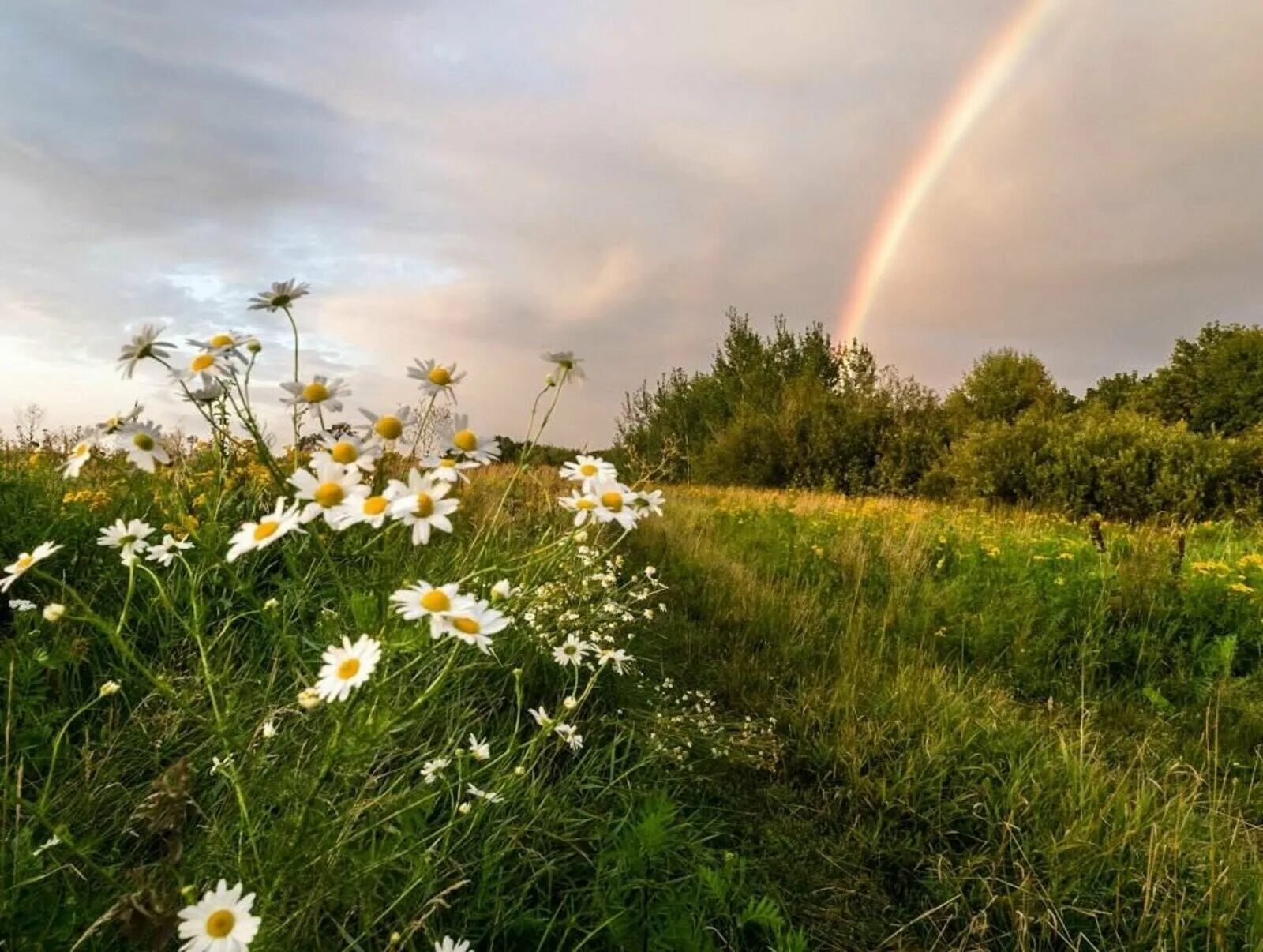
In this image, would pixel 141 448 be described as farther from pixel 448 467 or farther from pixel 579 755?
pixel 579 755

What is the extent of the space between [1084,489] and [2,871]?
11801 millimetres

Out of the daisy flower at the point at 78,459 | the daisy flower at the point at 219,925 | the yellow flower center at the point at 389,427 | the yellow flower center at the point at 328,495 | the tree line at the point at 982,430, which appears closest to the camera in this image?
the daisy flower at the point at 219,925

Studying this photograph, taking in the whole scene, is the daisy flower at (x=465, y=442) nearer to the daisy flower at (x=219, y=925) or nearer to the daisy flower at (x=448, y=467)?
the daisy flower at (x=448, y=467)

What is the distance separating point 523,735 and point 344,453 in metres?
1.52

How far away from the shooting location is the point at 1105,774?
2.57m

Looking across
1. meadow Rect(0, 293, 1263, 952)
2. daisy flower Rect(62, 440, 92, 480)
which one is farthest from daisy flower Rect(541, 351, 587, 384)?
daisy flower Rect(62, 440, 92, 480)

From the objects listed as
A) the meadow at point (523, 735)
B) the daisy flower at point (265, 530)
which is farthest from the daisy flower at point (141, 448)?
the daisy flower at point (265, 530)

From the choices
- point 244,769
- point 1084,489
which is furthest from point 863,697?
point 1084,489

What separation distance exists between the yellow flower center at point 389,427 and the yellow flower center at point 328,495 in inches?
6.6

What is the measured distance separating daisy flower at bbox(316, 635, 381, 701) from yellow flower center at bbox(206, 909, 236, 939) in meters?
0.25

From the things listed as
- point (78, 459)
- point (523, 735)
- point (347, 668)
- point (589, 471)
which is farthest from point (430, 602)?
point (523, 735)

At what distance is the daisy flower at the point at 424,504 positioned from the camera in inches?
42.0

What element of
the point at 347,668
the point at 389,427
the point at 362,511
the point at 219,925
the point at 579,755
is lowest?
the point at 579,755

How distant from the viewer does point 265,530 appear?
1.10 meters
